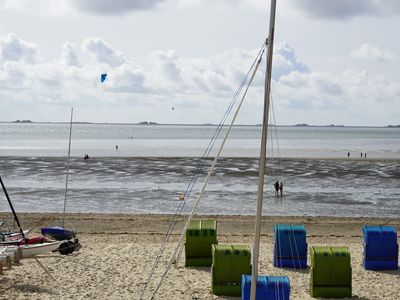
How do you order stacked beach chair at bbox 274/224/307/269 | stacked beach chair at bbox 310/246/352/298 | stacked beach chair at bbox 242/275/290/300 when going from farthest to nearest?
stacked beach chair at bbox 274/224/307/269 < stacked beach chair at bbox 310/246/352/298 < stacked beach chair at bbox 242/275/290/300

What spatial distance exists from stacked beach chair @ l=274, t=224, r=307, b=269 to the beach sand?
34cm

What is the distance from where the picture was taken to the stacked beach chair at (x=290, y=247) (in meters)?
20.1

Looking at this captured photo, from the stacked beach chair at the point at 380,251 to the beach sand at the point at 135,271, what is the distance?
0.31 m

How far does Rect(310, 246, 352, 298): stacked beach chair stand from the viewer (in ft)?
56.2


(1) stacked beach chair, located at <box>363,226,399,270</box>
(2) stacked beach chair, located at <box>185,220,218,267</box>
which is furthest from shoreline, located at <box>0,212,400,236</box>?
(1) stacked beach chair, located at <box>363,226,399,270</box>

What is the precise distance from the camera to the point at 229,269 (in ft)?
56.6

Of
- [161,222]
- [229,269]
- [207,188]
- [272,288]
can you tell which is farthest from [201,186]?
[272,288]

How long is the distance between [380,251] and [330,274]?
3.67m

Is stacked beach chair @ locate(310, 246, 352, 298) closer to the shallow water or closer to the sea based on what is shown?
the sea

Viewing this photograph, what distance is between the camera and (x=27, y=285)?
59.8 feet

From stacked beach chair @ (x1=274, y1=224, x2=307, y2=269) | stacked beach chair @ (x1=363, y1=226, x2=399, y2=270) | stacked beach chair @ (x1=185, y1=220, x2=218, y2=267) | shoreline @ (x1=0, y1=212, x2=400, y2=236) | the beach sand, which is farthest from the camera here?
shoreline @ (x1=0, y1=212, x2=400, y2=236)

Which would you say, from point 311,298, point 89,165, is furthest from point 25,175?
point 311,298

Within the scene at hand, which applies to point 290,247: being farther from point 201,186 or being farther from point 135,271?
point 201,186

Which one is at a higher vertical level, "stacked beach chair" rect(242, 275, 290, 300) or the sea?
"stacked beach chair" rect(242, 275, 290, 300)
